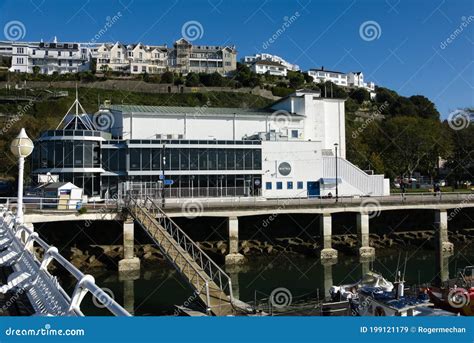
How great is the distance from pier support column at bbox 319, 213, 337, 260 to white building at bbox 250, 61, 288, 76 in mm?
114892

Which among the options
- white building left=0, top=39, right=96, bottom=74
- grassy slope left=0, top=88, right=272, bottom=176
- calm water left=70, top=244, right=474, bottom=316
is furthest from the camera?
white building left=0, top=39, right=96, bottom=74

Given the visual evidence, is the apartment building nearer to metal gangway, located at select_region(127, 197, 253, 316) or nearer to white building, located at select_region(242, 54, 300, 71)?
white building, located at select_region(242, 54, 300, 71)

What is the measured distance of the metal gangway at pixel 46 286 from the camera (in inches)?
222

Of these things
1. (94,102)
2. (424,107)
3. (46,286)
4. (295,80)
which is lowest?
(46,286)

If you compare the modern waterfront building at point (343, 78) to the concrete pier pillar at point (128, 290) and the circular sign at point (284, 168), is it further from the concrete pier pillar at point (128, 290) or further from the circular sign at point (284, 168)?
the concrete pier pillar at point (128, 290)

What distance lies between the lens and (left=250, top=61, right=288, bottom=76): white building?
14475 cm

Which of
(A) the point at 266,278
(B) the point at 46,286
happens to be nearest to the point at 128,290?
(A) the point at 266,278

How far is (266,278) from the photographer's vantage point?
29266mm

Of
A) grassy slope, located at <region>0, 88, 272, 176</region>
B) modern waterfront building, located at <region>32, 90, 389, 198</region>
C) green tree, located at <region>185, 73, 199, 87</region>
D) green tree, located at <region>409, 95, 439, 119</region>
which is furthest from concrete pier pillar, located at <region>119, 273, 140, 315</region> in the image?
green tree, located at <region>409, 95, 439, 119</region>

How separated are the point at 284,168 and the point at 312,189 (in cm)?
374

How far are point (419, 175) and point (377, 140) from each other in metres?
13.5

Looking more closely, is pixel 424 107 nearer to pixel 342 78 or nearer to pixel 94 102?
pixel 342 78

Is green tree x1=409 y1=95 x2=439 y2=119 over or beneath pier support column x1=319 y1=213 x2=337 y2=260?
over

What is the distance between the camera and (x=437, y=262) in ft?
92.6
